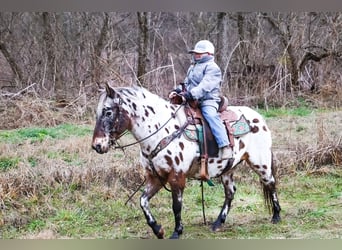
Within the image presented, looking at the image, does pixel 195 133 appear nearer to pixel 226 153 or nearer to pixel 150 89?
pixel 226 153

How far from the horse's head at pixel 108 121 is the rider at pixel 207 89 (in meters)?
0.34

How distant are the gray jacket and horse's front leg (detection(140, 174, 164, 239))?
0.51 metres

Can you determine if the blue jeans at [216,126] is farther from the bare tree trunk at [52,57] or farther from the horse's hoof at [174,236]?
the bare tree trunk at [52,57]

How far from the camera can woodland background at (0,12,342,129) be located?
364cm

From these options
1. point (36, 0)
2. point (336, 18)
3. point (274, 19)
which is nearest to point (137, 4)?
point (36, 0)

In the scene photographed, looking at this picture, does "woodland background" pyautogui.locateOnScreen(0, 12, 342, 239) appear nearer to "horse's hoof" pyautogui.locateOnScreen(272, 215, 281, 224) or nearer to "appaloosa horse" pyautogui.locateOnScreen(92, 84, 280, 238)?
"horse's hoof" pyautogui.locateOnScreen(272, 215, 281, 224)

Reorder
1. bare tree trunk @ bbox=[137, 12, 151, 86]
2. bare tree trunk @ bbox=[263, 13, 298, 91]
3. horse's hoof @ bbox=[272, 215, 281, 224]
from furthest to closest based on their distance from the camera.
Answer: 1. bare tree trunk @ bbox=[263, 13, 298, 91]
2. bare tree trunk @ bbox=[137, 12, 151, 86]
3. horse's hoof @ bbox=[272, 215, 281, 224]

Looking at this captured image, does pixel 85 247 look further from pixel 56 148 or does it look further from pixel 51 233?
pixel 56 148

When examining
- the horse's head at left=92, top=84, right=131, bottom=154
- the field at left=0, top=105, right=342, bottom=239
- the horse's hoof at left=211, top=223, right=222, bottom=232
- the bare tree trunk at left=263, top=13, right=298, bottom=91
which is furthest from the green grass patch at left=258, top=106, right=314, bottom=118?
the horse's head at left=92, top=84, right=131, bottom=154

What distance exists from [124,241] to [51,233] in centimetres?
43

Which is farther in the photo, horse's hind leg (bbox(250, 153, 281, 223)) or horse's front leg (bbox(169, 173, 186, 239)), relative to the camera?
horse's hind leg (bbox(250, 153, 281, 223))

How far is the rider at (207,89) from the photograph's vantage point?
10.3 feet

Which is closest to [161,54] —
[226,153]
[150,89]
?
[150,89]

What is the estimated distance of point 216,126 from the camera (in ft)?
10.3
